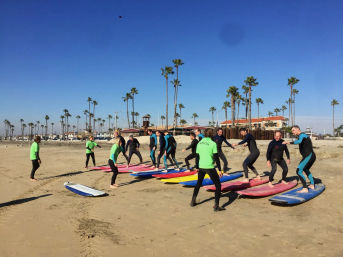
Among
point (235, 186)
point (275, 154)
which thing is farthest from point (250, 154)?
point (235, 186)

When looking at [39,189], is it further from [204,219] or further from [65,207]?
[204,219]

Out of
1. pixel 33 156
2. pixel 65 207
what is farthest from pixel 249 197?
pixel 33 156

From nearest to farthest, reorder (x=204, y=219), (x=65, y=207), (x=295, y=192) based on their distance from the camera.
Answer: (x=204, y=219)
(x=65, y=207)
(x=295, y=192)

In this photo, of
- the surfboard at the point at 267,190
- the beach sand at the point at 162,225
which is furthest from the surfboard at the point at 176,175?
the surfboard at the point at 267,190

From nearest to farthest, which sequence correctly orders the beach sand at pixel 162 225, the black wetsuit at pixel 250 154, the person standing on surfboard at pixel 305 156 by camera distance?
the beach sand at pixel 162 225 < the person standing on surfboard at pixel 305 156 < the black wetsuit at pixel 250 154

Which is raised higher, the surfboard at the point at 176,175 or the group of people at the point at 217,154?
the group of people at the point at 217,154

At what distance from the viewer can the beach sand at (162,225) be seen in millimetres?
4023

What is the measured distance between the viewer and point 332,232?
467 centimetres

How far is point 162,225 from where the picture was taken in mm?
5117

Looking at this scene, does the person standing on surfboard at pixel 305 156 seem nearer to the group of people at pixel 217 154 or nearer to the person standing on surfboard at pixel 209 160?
the group of people at pixel 217 154

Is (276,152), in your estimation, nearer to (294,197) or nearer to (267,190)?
(267,190)

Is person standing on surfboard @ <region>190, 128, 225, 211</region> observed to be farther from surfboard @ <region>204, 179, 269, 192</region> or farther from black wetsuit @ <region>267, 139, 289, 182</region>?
black wetsuit @ <region>267, 139, 289, 182</region>

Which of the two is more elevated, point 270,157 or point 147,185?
point 270,157

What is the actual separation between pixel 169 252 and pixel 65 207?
388 cm
